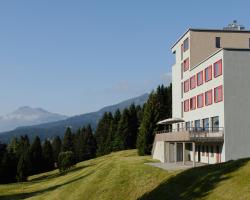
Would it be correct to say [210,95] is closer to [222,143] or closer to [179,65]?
[222,143]

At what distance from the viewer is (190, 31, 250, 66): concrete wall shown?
→ 2655 inches

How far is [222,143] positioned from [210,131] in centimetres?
230

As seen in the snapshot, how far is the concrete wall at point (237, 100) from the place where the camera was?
5366cm

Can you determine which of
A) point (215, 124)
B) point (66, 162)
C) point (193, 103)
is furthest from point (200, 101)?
point (66, 162)

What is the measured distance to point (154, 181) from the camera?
4509cm

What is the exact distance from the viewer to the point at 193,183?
121 ft

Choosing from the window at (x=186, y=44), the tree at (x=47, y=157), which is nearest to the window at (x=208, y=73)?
the window at (x=186, y=44)

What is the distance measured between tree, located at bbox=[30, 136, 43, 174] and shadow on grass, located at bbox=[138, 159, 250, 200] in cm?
8674

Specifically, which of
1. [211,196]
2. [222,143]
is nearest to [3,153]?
[222,143]

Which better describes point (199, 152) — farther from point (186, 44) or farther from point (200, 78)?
point (186, 44)

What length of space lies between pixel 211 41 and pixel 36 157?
72.8m

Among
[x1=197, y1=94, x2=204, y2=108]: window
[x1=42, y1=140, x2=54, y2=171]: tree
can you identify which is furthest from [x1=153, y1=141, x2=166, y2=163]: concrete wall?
[x1=42, y1=140, x2=54, y2=171]: tree

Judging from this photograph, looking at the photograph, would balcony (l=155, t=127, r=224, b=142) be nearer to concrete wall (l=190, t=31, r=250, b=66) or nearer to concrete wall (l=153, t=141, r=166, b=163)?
concrete wall (l=153, t=141, r=166, b=163)

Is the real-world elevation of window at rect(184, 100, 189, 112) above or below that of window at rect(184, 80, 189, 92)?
below
